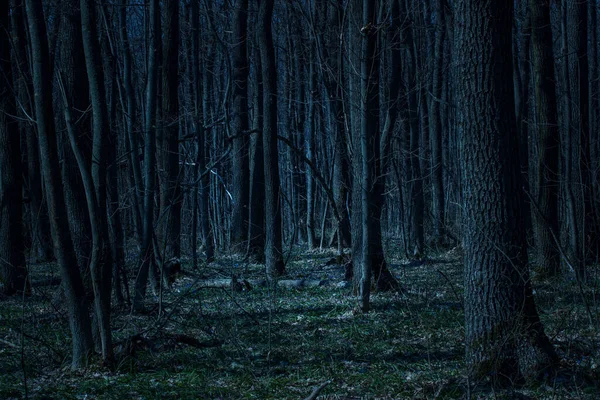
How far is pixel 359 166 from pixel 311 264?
7084 millimetres

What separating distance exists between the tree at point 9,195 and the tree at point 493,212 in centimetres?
1003

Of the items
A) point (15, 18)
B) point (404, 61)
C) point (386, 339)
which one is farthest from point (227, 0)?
point (386, 339)

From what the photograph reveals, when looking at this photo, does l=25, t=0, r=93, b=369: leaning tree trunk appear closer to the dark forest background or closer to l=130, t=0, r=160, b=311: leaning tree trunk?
the dark forest background

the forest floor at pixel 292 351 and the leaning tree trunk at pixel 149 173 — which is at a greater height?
the leaning tree trunk at pixel 149 173

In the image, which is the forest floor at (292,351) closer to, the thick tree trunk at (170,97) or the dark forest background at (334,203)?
the dark forest background at (334,203)

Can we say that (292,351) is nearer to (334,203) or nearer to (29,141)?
(334,203)

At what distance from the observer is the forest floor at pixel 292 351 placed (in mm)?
5703

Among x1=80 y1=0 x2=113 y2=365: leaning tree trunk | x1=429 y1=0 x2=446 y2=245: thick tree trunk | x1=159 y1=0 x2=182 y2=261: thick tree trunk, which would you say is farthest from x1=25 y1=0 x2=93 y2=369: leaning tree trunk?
x1=429 y1=0 x2=446 y2=245: thick tree trunk

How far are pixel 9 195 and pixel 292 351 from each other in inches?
325

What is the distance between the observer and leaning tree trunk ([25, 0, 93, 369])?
620 cm

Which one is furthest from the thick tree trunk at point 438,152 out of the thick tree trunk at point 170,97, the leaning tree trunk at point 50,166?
the leaning tree trunk at point 50,166

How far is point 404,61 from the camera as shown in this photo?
25.3 meters

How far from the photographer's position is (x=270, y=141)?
14.1 m

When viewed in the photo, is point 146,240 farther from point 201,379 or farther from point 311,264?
point 311,264
